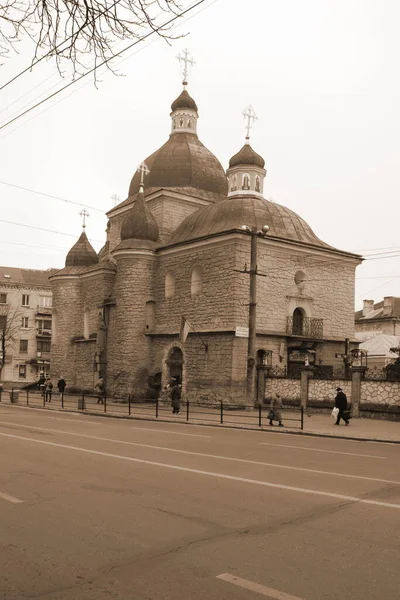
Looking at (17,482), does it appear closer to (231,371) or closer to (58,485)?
(58,485)

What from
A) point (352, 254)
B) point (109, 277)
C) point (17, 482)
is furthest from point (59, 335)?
point (17, 482)

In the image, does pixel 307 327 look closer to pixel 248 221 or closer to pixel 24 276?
pixel 248 221

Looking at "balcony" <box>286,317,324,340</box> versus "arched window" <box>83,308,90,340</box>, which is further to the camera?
"arched window" <box>83,308,90,340</box>

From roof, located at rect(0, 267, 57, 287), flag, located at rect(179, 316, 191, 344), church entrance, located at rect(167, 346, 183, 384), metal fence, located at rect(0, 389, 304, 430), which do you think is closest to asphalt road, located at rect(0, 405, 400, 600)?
metal fence, located at rect(0, 389, 304, 430)

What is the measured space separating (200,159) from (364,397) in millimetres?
21141

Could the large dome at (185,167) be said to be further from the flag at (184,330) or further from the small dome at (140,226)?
the flag at (184,330)

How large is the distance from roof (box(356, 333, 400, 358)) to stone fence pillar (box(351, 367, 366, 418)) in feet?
61.1

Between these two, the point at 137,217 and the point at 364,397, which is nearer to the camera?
the point at 364,397

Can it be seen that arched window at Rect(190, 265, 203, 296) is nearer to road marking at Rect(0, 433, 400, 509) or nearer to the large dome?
the large dome

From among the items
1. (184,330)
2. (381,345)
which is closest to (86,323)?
(184,330)

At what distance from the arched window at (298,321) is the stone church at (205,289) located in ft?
0.18

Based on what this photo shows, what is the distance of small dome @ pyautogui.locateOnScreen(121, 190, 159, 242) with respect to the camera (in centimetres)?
3556

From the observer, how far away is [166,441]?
1490 cm

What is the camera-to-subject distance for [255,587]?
471cm
